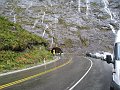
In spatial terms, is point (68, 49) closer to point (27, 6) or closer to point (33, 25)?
point (33, 25)

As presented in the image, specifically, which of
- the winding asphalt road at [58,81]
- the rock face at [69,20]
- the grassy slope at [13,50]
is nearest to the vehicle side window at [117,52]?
the winding asphalt road at [58,81]

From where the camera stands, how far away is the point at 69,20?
109062 mm

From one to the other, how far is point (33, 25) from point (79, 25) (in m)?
18.9

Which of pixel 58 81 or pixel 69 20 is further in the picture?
pixel 69 20

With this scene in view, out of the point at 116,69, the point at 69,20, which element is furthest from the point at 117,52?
the point at 69,20

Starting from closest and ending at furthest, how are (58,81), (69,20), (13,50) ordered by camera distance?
(58,81) → (13,50) → (69,20)

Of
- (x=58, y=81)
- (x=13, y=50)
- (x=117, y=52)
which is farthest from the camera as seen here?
(x=13, y=50)

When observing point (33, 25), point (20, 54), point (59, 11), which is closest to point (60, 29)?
point (33, 25)

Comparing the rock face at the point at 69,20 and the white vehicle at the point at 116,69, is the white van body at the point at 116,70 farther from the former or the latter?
the rock face at the point at 69,20

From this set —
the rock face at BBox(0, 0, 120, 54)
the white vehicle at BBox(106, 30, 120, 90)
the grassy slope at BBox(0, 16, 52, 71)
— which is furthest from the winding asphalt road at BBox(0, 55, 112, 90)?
the rock face at BBox(0, 0, 120, 54)

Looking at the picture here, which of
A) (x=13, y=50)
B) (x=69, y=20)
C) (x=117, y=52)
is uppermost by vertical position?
(x=69, y=20)

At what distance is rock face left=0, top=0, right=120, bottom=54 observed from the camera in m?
91.5

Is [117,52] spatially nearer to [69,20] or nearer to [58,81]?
[58,81]

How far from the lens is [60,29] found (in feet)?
326
